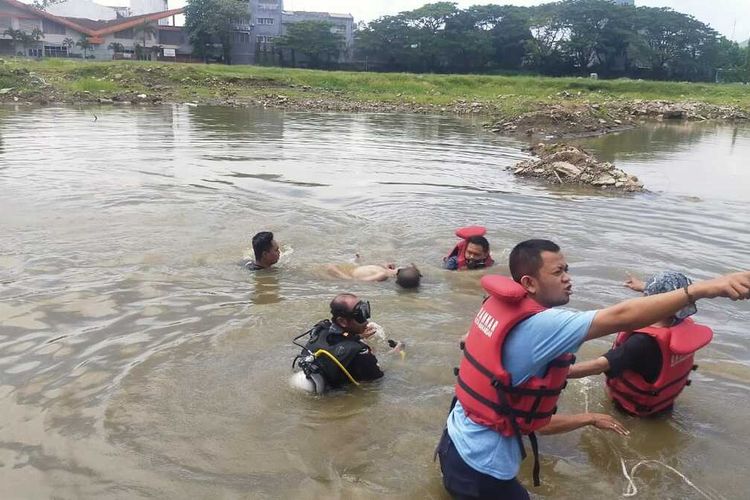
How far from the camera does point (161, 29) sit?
74.2m

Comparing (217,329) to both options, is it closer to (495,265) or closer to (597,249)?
(495,265)

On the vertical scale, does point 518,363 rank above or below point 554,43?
below

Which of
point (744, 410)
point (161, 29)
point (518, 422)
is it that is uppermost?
point (161, 29)

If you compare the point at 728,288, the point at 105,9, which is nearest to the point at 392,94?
the point at 728,288

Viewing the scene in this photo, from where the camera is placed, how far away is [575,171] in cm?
1570

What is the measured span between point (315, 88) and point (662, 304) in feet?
155

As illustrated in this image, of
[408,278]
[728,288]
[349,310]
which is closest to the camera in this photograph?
[728,288]

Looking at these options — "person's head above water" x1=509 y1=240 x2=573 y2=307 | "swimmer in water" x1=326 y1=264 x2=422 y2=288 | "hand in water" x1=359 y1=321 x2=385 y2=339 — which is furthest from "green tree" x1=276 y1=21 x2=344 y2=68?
"person's head above water" x1=509 y1=240 x2=573 y2=307

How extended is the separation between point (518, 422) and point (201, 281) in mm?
5565

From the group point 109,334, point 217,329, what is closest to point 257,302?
point 217,329

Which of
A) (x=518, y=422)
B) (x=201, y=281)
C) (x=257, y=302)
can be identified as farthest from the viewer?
(x=201, y=281)

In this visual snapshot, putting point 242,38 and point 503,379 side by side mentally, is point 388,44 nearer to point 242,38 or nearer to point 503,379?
point 242,38

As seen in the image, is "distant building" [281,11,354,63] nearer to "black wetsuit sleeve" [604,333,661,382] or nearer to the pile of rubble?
the pile of rubble

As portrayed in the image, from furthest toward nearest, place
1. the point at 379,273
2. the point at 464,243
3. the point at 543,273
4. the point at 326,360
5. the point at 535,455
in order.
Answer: the point at 464,243
the point at 379,273
the point at 326,360
the point at 535,455
the point at 543,273
